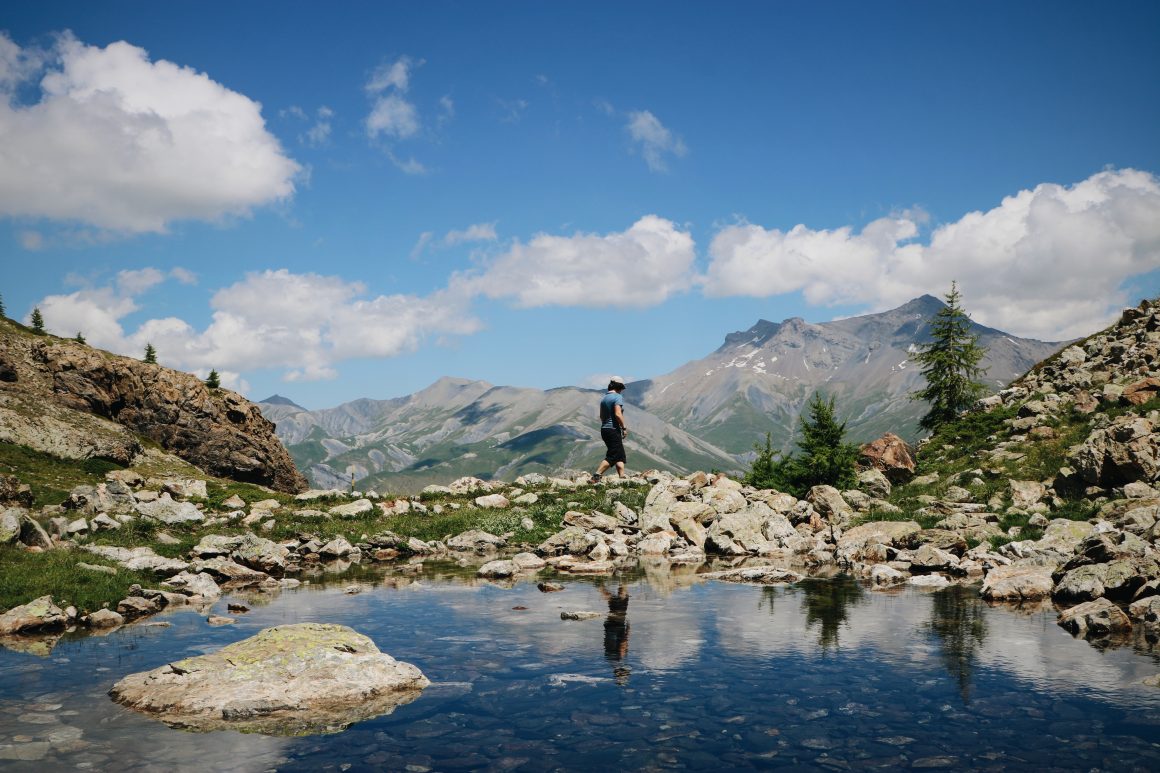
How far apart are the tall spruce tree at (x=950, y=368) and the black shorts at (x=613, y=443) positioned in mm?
40131

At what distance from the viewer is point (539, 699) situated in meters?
12.8

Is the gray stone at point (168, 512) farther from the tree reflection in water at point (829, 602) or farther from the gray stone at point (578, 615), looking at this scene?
the tree reflection in water at point (829, 602)

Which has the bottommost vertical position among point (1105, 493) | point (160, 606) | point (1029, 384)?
point (160, 606)

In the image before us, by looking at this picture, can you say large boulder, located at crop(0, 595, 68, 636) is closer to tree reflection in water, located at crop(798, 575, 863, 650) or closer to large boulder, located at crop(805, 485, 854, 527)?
tree reflection in water, located at crop(798, 575, 863, 650)

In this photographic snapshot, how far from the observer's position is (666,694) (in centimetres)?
1295

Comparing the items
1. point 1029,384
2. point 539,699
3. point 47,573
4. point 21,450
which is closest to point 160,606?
point 47,573

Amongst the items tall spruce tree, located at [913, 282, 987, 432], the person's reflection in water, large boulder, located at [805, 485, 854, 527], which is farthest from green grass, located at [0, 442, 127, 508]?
tall spruce tree, located at [913, 282, 987, 432]

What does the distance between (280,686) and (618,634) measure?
802cm

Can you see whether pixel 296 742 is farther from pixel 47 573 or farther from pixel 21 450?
pixel 21 450

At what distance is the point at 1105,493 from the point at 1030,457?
8.33 meters

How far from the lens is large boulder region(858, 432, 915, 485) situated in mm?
47125

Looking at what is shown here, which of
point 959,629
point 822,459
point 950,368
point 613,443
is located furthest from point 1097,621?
point 950,368

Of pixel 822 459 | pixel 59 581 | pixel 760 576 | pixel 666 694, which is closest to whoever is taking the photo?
pixel 666 694

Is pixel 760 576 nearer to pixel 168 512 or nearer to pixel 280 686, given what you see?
pixel 280 686
